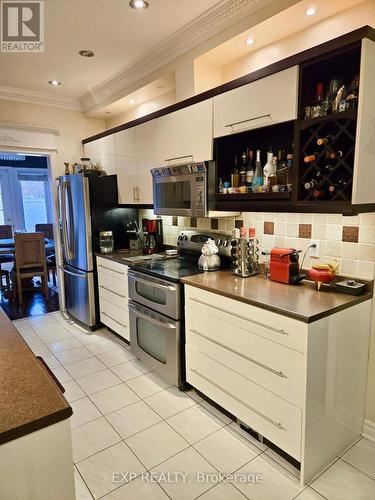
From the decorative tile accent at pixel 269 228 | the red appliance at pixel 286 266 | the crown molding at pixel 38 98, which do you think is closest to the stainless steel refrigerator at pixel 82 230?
the crown molding at pixel 38 98

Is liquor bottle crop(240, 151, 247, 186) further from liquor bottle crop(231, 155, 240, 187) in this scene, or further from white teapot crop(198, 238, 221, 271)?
white teapot crop(198, 238, 221, 271)

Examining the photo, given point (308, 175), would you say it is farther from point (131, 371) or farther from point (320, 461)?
point (131, 371)

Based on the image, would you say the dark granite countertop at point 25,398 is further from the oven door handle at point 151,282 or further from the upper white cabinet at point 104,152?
the upper white cabinet at point 104,152

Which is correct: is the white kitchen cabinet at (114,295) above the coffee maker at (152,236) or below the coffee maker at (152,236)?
below

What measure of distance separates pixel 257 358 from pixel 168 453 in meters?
0.77

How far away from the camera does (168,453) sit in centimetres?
186

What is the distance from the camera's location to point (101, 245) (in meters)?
3.50

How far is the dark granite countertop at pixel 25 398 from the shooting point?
0.80 m

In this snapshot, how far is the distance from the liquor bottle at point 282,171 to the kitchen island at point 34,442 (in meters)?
1.65

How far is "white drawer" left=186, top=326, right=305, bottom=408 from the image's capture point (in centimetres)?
160

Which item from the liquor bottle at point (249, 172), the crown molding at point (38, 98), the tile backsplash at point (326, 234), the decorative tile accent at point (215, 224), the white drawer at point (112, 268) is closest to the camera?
the tile backsplash at point (326, 234)

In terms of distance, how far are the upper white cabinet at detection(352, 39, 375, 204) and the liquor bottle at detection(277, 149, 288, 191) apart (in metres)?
0.45

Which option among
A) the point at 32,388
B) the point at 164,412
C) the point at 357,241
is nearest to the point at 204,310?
the point at 164,412

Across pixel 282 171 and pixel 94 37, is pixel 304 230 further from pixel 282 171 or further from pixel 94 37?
pixel 94 37
